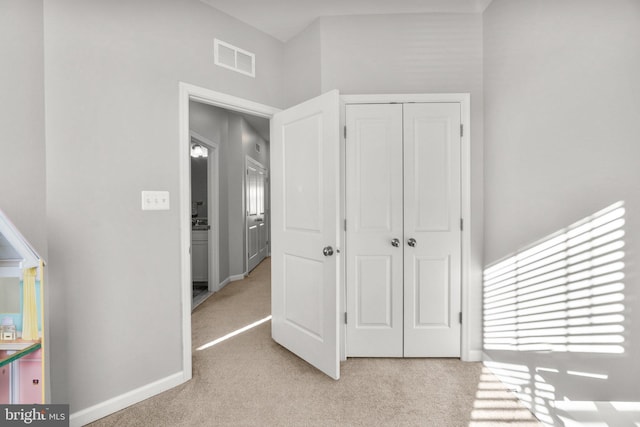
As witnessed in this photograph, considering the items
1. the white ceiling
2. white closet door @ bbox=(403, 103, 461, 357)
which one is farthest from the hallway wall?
white closet door @ bbox=(403, 103, 461, 357)

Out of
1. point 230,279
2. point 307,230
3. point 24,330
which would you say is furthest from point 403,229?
point 230,279

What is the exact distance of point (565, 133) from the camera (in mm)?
1435

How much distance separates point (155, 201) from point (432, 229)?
197 cm

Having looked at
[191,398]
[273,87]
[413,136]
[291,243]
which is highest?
[273,87]

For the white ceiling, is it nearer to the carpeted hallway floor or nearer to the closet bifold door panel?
the closet bifold door panel

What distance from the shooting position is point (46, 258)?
148cm

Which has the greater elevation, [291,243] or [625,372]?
[291,243]

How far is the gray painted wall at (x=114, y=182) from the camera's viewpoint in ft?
4.99

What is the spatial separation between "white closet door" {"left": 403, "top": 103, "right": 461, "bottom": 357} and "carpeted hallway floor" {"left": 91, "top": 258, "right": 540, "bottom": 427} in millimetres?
228

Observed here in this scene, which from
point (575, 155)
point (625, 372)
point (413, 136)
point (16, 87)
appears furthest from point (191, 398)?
point (575, 155)

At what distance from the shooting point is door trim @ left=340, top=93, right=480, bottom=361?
2.15m

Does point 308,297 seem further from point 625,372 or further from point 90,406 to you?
point 625,372

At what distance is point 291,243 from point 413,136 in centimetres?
127

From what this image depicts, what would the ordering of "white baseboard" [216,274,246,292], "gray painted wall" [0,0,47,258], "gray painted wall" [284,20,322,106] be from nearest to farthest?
"gray painted wall" [0,0,47,258], "gray painted wall" [284,20,322,106], "white baseboard" [216,274,246,292]
